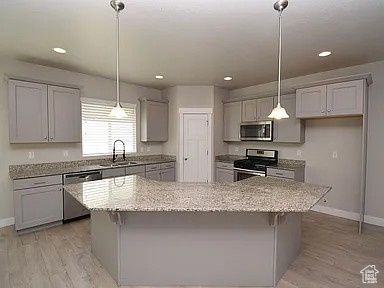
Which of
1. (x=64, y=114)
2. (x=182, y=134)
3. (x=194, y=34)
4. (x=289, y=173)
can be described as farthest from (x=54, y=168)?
(x=289, y=173)

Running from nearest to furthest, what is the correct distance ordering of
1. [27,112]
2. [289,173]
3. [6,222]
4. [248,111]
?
[27,112]
[6,222]
[289,173]
[248,111]

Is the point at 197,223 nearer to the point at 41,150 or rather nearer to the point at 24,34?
the point at 24,34

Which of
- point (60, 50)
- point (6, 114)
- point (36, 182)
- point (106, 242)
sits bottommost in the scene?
point (106, 242)

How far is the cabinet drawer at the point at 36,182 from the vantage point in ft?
10.2

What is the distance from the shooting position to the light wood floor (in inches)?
85.3

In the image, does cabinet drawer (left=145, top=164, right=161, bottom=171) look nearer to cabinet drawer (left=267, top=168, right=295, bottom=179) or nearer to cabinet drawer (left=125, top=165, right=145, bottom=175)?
cabinet drawer (left=125, top=165, right=145, bottom=175)

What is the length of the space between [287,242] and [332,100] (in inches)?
98.1

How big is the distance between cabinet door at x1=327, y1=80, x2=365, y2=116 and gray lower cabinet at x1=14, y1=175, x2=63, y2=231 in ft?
14.9

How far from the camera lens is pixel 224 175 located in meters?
4.96

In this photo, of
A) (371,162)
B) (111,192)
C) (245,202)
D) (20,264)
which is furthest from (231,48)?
(20,264)

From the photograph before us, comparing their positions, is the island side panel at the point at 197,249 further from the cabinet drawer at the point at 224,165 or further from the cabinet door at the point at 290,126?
the cabinet drawer at the point at 224,165

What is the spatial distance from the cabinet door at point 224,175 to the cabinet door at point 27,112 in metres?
3.45
